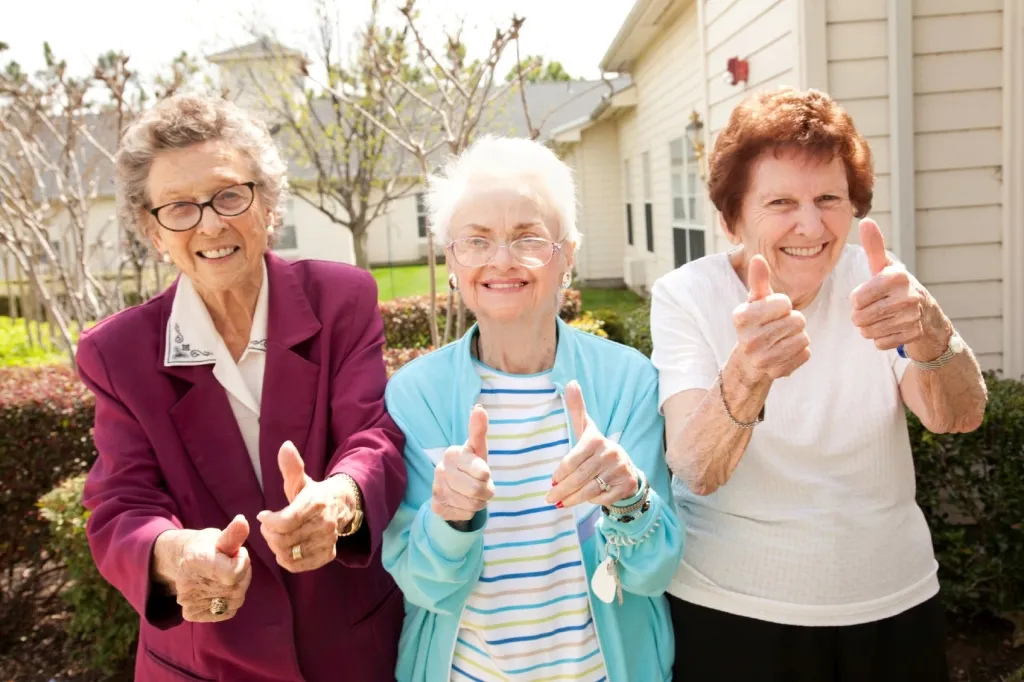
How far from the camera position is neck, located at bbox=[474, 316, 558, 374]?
1.99m

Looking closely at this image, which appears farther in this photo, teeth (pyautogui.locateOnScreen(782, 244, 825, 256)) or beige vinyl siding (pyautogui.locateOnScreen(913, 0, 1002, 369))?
beige vinyl siding (pyautogui.locateOnScreen(913, 0, 1002, 369))

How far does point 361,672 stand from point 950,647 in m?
2.94

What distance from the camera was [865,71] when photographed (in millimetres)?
4324

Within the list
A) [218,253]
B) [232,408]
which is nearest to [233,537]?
[232,408]

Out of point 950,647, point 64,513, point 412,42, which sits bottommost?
point 950,647

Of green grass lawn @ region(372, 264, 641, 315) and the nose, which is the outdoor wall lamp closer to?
the nose

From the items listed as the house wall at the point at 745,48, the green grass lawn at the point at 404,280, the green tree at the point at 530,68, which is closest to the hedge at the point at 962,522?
the house wall at the point at 745,48

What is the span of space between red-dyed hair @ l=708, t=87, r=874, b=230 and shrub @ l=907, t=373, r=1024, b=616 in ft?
5.97

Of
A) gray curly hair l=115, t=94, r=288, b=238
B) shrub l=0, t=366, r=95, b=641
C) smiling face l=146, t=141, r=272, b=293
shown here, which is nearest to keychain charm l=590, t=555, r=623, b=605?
smiling face l=146, t=141, r=272, b=293

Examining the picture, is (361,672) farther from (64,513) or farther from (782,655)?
Answer: (64,513)

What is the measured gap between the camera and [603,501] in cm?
156

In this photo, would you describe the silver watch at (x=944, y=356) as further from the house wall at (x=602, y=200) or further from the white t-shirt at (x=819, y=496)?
the house wall at (x=602, y=200)

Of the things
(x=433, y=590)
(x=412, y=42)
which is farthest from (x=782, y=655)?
(x=412, y=42)

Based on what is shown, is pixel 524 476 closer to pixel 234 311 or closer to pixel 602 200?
pixel 234 311
